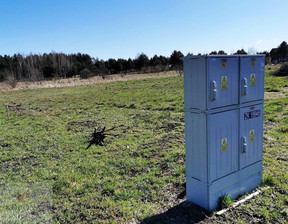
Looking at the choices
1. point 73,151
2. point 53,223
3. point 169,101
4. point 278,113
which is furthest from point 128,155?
point 169,101

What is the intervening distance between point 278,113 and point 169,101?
5167mm

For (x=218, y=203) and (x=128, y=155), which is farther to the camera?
(x=128, y=155)

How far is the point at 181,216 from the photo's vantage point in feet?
10.0

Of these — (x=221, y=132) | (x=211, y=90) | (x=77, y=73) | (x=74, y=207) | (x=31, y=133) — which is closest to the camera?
(x=211, y=90)

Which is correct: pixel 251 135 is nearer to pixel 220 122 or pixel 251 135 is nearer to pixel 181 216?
pixel 220 122

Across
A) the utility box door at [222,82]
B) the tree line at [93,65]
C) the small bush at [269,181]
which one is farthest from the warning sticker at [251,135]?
the tree line at [93,65]

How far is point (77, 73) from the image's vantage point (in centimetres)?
5334

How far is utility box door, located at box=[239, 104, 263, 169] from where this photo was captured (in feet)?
10.9

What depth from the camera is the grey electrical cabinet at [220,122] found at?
A: 2.90 m

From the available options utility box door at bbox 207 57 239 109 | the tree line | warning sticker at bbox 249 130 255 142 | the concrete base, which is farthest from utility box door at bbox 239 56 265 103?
the tree line

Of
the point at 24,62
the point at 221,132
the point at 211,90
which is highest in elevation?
the point at 24,62

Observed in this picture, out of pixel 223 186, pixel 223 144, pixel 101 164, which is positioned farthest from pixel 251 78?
pixel 101 164

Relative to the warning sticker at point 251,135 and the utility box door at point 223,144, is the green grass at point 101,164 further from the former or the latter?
the warning sticker at point 251,135

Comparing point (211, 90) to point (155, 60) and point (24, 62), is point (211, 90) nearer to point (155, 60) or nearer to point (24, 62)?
point (155, 60)
